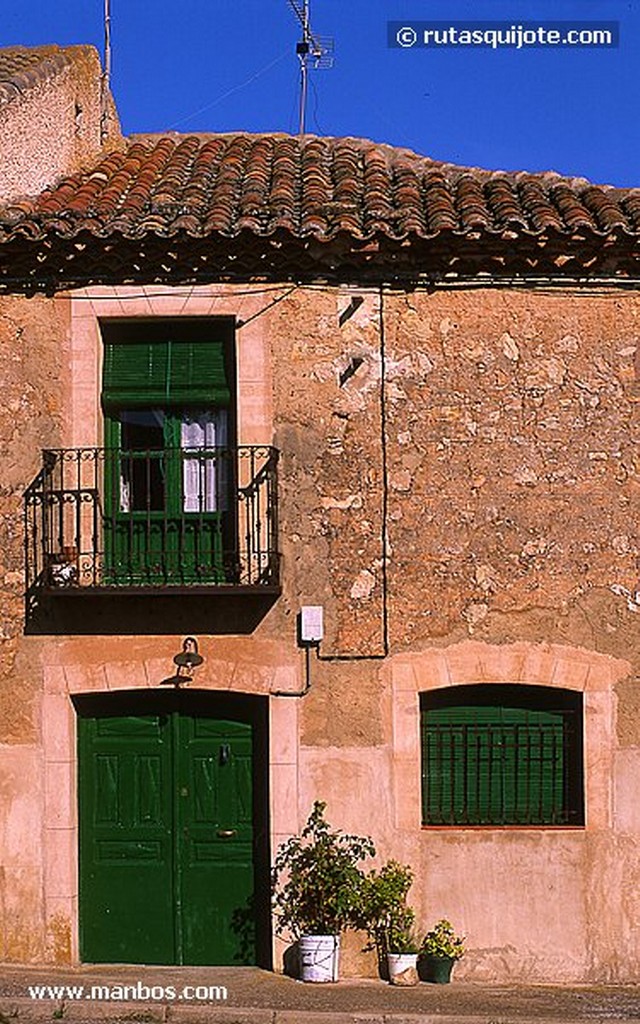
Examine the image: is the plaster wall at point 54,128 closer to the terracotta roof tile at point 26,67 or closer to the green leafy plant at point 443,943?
the terracotta roof tile at point 26,67

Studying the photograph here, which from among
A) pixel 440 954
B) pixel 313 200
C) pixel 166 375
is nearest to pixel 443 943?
pixel 440 954

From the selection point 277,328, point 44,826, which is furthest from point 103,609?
point 277,328

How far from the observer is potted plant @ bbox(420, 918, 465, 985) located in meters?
10.9

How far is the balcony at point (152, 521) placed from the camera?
11.3 meters

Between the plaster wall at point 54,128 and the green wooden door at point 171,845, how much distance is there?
4685 mm

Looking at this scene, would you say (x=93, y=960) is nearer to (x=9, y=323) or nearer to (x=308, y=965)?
(x=308, y=965)

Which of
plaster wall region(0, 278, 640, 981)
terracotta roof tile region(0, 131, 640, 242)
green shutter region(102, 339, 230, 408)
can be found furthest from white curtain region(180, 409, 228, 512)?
terracotta roof tile region(0, 131, 640, 242)

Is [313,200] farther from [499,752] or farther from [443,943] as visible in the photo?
[443,943]

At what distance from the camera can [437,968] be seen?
1086 cm

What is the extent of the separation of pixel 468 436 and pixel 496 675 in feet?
5.98

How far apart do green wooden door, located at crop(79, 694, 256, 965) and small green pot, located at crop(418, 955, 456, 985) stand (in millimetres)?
1382

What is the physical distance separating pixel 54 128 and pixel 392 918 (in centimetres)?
758

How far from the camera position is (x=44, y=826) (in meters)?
11.3

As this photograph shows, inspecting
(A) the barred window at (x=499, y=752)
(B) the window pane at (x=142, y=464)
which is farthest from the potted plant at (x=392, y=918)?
(B) the window pane at (x=142, y=464)
